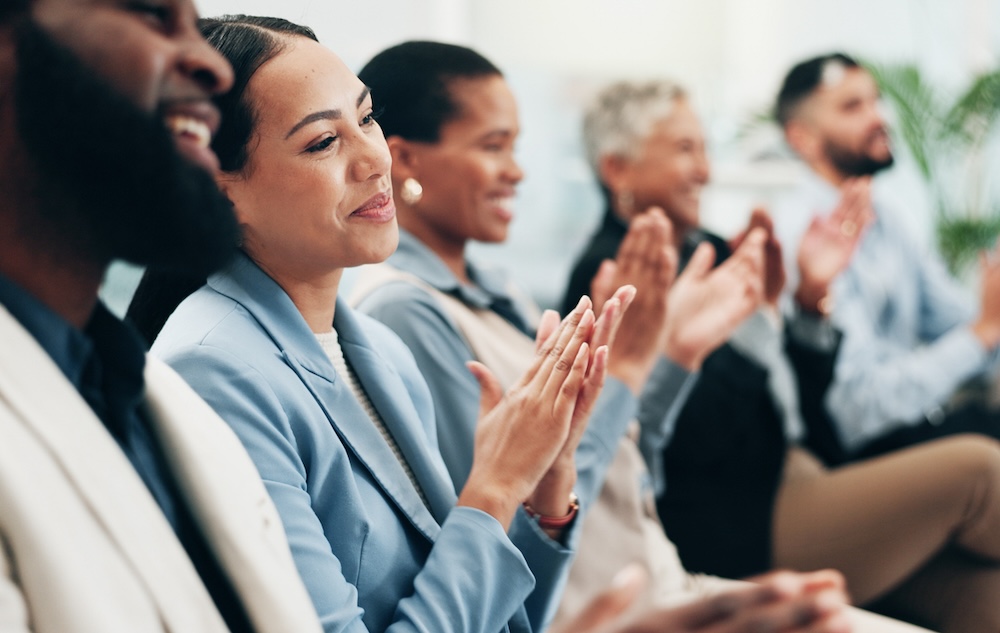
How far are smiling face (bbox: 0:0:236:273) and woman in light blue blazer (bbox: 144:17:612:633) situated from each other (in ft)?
0.37

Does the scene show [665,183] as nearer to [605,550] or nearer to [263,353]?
[605,550]

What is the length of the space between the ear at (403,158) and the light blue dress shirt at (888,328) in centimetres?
108

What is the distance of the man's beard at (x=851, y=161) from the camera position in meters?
2.32

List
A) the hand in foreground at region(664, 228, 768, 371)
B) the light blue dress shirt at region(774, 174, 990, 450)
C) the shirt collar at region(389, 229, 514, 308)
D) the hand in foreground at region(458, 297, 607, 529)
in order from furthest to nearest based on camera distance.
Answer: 1. the light blue dress shirt at region(774, 174, 990, 450)
2. the hand in foreground at region(664, 228, 768, 371)
3. the shirt collar at region(389, 229, 514, 308)
4. the hand in foreground at region(458, 297, 607, 529)

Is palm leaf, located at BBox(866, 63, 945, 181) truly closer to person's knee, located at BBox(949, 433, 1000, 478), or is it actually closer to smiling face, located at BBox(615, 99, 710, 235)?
smiling face, located at BBox(615, 99, 710, 235)

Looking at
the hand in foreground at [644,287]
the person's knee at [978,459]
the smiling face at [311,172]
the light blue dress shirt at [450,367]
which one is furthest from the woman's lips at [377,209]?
the person's knee at [978,459]

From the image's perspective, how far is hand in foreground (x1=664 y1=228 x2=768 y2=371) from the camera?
121 centimetres

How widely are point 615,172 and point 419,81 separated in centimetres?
99

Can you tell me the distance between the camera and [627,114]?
1786 millimetres

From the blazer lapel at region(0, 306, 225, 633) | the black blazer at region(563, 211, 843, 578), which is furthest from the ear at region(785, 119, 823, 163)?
the blazer lapel at region(0, 306, 225, 633)

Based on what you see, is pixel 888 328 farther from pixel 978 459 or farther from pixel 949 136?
pixel 949 136

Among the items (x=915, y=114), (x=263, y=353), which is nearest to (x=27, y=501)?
(x=263, y=353)

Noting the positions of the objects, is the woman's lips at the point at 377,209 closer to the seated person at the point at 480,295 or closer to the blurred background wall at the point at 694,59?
the seated person at the point at 480,295

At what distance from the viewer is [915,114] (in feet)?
9.17
